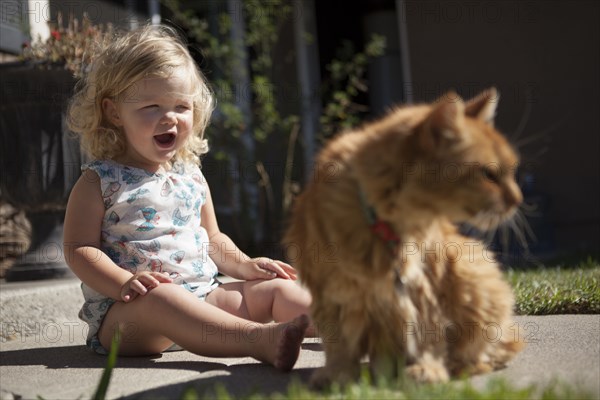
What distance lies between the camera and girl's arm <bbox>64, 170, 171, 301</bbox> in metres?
2.69

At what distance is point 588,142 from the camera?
7285 mm

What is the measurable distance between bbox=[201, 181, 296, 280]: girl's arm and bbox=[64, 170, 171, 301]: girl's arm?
438mm

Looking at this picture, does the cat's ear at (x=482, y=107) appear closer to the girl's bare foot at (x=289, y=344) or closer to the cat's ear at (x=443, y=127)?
the cat's ear at (x=443, y=127)

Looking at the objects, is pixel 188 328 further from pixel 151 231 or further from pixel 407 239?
pixel 407 239

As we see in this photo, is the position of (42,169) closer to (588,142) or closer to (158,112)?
(158,112)

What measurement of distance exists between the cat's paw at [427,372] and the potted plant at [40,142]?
2.86 metres

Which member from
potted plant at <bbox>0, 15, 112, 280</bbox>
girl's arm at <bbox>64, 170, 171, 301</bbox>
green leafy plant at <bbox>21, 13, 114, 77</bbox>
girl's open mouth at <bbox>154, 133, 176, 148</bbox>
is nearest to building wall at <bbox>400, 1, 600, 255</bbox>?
green leafy plant at <bbox>21, 13, 114, 77</bbox>

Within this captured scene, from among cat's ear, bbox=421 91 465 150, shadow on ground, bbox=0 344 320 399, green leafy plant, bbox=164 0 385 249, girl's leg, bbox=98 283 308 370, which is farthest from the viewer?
green leafy plant, bbox=164 0 385 249

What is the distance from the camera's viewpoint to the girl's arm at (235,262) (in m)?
3.04

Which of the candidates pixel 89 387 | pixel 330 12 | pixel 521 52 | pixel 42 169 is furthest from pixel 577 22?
pixel 89 387

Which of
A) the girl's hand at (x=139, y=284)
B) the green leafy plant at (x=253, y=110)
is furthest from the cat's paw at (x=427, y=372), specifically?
the green leafy plant at (x=253, y=110)

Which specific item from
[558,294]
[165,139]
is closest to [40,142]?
[165,139]

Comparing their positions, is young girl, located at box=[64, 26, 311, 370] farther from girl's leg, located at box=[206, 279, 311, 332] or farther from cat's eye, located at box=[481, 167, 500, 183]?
cat's eye, located at box=[481, 167, 500, 183]

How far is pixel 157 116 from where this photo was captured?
297cm
